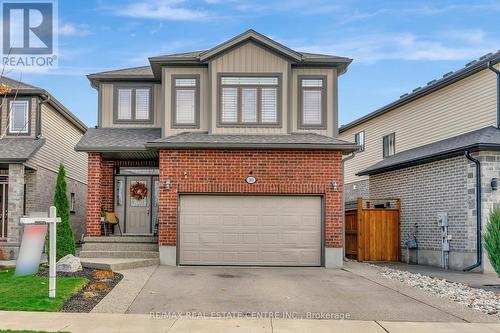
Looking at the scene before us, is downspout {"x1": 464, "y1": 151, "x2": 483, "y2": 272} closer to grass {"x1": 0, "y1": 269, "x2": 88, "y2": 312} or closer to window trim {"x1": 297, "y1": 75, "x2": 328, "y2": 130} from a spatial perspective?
window trim {"x1": 297, "y1": 75, "x2": 328, "y2": 130}

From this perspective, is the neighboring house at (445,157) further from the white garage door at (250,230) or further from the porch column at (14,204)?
the porch column at (14,204)

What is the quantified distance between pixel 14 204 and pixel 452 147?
47.0 feet

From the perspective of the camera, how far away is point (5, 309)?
29.0ft

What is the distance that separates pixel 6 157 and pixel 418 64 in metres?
18.3

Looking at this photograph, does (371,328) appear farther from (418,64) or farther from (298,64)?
(418,64)

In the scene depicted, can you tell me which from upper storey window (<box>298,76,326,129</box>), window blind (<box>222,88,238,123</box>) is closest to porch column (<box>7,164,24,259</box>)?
window blind (<box>222,88,238,123</box>)

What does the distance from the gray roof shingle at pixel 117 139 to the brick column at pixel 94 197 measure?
0.48m

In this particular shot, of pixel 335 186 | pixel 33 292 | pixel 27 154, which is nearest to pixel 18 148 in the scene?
pixel 27 154

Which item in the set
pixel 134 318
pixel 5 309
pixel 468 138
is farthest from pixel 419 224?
pixel 5 309

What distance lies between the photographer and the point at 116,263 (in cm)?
1341

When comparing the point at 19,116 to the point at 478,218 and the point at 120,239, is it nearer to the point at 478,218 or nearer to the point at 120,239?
the point at 120,239

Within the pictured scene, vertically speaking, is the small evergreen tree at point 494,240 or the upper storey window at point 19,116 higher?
the upper storey window at point 19,116

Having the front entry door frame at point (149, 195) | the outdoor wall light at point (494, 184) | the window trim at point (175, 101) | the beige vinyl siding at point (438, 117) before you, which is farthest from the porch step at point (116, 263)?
the beige vinyl siding at point (438, 117)

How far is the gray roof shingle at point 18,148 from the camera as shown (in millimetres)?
17562
